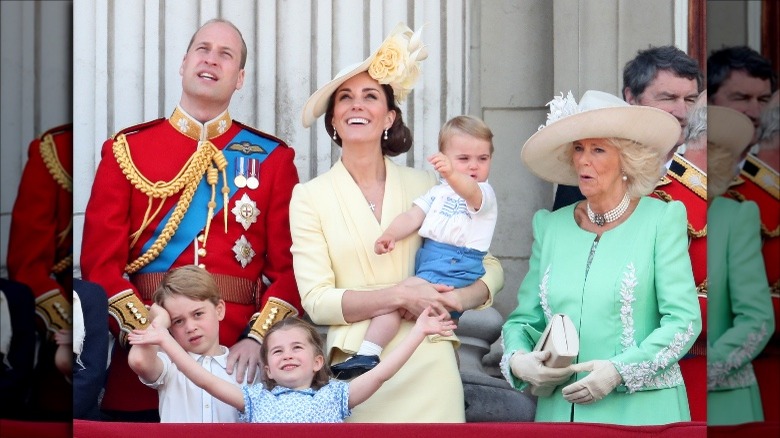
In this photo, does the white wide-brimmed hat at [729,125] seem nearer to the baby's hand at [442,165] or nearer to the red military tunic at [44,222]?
the baby's hand at [442,165]

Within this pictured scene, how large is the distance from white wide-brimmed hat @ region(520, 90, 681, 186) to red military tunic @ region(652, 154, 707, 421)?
3.7 inches

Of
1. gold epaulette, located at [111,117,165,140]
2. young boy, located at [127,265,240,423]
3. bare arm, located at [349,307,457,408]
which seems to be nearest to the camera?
bare arm, located at [349,307,457,408]

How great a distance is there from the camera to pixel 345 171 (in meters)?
4.25

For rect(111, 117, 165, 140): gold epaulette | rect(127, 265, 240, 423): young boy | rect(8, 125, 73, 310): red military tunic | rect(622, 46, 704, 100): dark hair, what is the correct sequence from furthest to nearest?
rect(8, 125, 73, 310): red military tunic < rect(111, 117, 165, 140): gold epaulette < rect(622, 46, 704, 100): dark hair < rect(127, 265, 240, 423): young boy

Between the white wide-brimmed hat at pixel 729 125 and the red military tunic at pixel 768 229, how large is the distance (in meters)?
0.07

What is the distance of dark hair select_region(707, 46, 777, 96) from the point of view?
4.18m

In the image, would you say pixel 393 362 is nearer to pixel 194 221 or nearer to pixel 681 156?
pixel 194 221

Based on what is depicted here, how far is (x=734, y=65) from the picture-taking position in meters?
4.26

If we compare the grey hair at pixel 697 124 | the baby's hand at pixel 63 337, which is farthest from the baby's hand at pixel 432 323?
the baby's hand at pixel 63 337

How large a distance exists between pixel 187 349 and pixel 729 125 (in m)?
1.94

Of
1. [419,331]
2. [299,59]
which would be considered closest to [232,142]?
[299,59]

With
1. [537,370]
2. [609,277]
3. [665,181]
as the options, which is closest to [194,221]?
[537,370]

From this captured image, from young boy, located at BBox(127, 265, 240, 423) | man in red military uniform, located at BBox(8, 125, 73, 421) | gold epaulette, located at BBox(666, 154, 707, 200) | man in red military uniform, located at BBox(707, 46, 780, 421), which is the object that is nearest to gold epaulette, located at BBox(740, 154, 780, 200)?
man in red military uniform, located at BBox(707, 46, 780, 421)

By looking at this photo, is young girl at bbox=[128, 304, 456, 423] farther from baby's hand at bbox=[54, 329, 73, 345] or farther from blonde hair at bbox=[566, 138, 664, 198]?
blonde hair at bbox=[566, 138, 664, 198]
